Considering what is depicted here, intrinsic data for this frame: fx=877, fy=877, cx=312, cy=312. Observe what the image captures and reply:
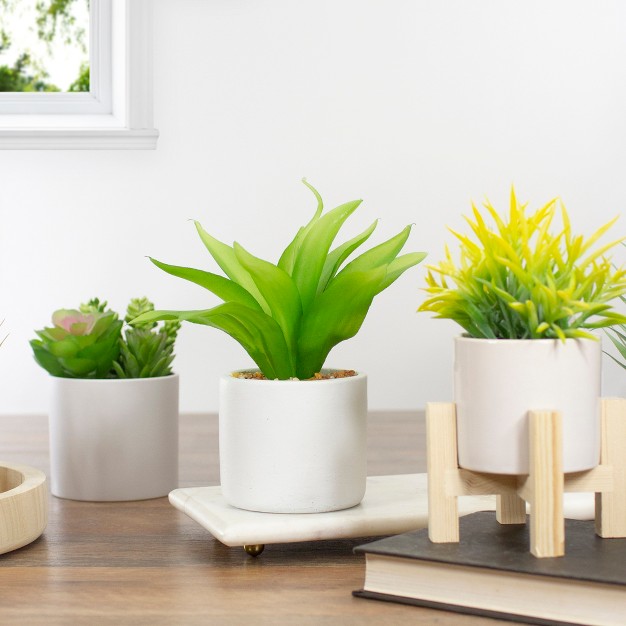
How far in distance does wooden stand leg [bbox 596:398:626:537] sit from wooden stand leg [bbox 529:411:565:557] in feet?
0.18

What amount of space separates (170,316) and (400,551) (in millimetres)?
230

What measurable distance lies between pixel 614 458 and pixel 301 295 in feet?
0.83

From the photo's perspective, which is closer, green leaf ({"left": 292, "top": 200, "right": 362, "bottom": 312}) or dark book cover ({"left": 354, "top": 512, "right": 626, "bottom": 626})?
dark book cover ({"left": 354, "top": 512, "right": 626, "bottom": 626})

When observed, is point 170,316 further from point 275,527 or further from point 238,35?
point 238,35

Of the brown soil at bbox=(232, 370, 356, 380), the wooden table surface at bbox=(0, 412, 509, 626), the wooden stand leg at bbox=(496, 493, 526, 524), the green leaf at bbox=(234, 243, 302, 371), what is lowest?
the wooden table surface at bbox=(0, 412, 509, 626)

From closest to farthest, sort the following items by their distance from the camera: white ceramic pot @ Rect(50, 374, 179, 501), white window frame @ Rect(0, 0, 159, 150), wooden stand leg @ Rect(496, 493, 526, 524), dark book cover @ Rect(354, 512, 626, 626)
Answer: dark book cover @ Rect(354, 512, 626, 626) < wooden stand leg @ Rect(496, 493, 526, 524) < white ceramic pot @ Rect(50, 374, 179, 501) < white window frame @ Rect(0, 0, 159, 150)

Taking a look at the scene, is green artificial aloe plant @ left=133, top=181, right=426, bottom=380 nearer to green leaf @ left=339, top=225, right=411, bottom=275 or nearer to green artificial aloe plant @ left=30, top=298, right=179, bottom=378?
green leaf @ left=339, top=225, right=411, bottom=275

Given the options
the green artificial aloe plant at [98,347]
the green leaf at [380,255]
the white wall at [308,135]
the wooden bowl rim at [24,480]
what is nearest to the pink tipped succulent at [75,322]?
the green artificial aloe plant at [98,347]

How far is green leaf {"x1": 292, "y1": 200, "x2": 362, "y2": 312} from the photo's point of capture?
0.67 metres

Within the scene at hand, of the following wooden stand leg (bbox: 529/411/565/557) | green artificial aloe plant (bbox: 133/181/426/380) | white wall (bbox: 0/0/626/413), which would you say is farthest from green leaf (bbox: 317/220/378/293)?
white wall (bbox: 0/0/626/413)

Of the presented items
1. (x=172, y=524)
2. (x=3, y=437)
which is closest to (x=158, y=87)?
(x=3, y=437)

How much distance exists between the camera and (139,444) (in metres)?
0.81

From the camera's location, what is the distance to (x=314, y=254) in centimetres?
67

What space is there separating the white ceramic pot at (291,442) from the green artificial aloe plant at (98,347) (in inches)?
8.4
